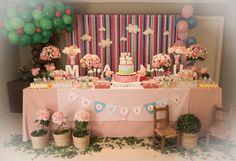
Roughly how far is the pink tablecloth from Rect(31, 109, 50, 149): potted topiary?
0.16m

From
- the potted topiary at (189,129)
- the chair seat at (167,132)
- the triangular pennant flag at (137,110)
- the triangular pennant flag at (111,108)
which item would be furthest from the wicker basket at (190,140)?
the triangular pennant flag at (111,108)

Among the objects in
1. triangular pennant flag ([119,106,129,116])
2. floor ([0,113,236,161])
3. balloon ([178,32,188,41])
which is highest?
balloon ([178,32,188,41])

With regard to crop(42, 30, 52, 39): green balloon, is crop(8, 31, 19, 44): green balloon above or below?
below

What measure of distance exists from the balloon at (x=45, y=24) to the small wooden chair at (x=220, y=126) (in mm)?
3048

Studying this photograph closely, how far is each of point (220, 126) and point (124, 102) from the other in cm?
134

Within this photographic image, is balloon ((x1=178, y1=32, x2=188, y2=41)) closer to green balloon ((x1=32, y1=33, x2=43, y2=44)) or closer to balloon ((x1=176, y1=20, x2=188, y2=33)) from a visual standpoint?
balloon ((x1=176, y1=20, x2=188, y2=33))

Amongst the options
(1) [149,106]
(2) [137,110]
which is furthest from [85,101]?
(1) [149,106]

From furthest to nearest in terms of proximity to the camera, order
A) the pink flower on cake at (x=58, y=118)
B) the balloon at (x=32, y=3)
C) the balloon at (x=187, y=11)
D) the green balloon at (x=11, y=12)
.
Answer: the balloon at (x=187, y=11) < the balloon at (x=32, y=3) < the green balloon at (x=11, y=12) < the pink flower on cake at (x=58, y=118)

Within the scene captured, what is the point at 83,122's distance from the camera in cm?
Answer: 300

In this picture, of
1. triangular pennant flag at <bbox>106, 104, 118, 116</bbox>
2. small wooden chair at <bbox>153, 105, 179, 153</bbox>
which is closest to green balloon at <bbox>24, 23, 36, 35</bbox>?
triangular pennant flag at <bbox>106, 104, 118, 116</bbox>

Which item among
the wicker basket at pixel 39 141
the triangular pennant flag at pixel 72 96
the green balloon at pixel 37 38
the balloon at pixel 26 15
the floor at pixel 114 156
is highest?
the balloon at pixel 26 15

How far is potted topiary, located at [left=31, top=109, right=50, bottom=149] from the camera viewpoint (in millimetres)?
2975

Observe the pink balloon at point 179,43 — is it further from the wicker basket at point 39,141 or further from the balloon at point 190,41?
the wicker basket at point 39,141

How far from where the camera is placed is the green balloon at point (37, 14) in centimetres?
389
